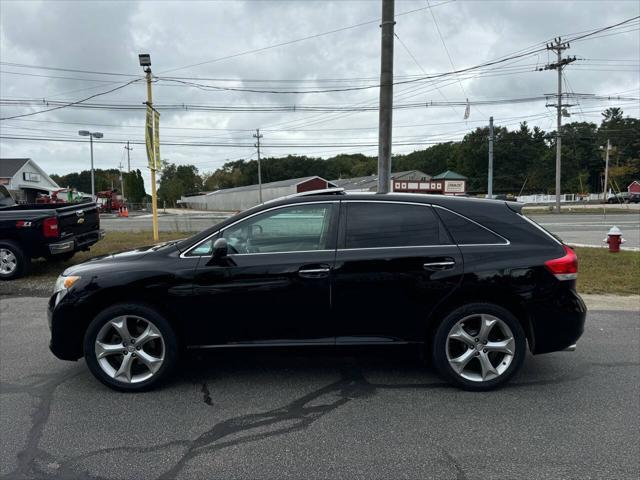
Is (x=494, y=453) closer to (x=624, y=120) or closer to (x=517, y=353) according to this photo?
(x=517, y=353)

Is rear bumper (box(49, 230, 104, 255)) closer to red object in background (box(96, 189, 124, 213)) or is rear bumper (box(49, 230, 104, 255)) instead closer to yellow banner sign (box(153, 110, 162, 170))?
yellow banner sign (box(153, 110, 162, 170))

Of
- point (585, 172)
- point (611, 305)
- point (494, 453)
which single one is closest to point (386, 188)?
point (611, 305)

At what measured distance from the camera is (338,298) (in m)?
3.67

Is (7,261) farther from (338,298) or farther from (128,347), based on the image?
(338,298)

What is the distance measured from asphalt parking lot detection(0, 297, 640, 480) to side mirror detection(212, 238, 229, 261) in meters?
0.86

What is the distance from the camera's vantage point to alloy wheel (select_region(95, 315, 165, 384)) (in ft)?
12.2

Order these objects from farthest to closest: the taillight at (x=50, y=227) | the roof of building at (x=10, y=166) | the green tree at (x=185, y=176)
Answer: the green tree at (x=185, y=176) → the roof of building at (x=10, y=166) → the taillight at (x=50, y=227)

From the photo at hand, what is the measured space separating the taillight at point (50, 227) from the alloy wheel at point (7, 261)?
778 millimetres

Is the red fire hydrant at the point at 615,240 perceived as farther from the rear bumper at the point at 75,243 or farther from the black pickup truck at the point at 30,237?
the black pickup truck at the point at 30,237

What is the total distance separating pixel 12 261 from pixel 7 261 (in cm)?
9

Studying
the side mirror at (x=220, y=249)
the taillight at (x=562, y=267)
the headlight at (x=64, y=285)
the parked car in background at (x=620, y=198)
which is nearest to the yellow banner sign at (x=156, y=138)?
the headlight at (x=64, y=285)

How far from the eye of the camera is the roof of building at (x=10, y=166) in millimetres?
43600

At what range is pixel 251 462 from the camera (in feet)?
9.12

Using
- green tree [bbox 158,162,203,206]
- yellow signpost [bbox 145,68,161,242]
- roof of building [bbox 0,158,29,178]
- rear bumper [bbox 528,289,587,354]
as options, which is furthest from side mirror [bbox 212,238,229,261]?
green tree [bbox 158,162,203,206]
